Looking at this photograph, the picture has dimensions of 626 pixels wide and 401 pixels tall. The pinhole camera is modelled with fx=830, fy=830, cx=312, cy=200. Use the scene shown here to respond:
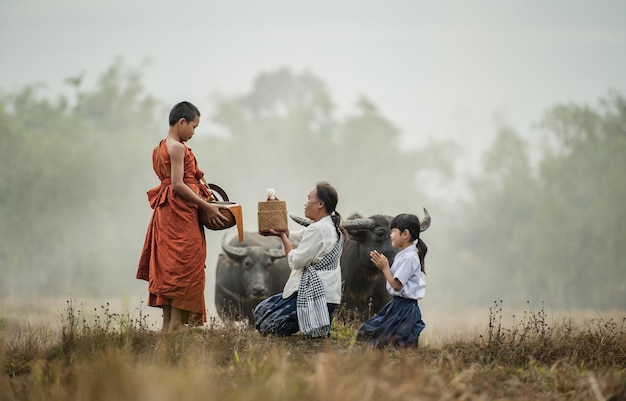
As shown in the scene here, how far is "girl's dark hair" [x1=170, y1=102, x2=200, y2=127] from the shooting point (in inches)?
313

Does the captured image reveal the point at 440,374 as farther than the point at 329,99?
No

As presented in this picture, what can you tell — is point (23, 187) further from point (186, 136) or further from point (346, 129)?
point (186, 136)

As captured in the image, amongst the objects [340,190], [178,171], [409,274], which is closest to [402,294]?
[409,274]

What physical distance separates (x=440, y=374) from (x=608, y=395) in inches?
48.9

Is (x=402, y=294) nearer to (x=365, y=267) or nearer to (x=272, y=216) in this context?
(x=272, y=216)

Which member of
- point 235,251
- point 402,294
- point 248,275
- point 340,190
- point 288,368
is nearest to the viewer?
point 288,368

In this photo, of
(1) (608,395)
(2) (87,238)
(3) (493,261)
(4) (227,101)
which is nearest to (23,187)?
(2) (87,238)

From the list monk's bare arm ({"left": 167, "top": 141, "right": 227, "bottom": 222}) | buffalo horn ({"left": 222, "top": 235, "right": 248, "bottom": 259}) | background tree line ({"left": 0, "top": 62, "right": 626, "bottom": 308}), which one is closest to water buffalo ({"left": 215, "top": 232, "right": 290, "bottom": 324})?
buffalo horn ({"left": 222, "top": 235, "right": 248, "bottom": 259})

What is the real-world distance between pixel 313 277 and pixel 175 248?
1348 millimetres

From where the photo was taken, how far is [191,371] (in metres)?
5.93

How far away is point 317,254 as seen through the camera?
26.0 ft

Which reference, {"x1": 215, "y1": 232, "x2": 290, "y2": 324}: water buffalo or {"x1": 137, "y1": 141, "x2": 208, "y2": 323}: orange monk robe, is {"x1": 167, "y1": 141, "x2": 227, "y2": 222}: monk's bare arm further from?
{"x1": 215, "y1": 232, "x2": 290, "y2": 324}: water buffalo

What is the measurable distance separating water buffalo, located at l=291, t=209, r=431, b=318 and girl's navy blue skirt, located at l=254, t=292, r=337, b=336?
265 centimetres

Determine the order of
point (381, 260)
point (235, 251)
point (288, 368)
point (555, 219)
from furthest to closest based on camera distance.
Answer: point (555, 219) < point (235, 251) < point (381, 260) < point (288, 368)
